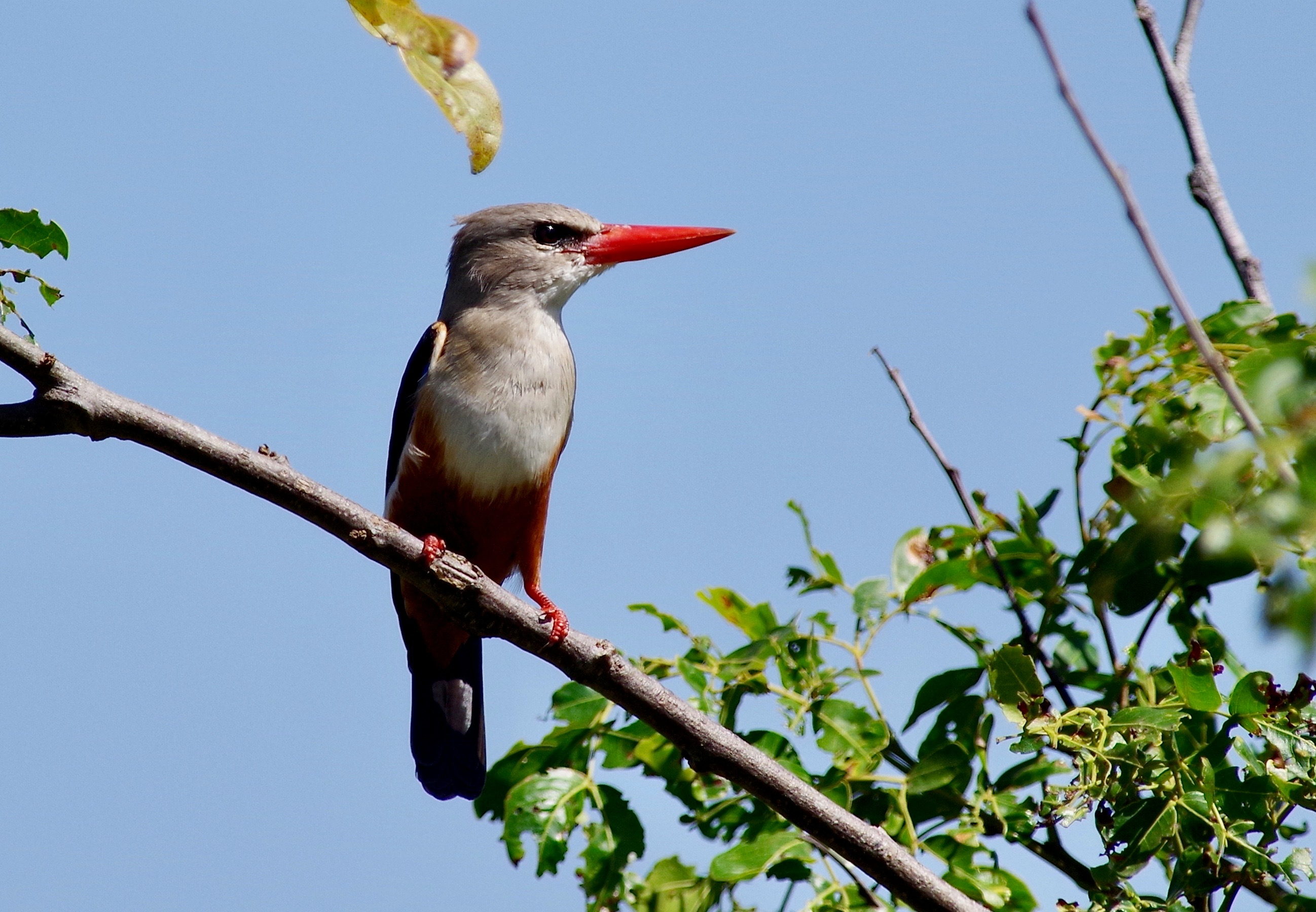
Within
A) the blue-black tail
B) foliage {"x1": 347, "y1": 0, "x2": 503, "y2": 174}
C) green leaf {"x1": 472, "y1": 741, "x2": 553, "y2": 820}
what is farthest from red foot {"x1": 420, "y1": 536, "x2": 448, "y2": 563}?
the blue-black tail

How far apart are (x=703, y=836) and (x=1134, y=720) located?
4.02 feet

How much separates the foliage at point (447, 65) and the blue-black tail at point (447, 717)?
2.79 metres

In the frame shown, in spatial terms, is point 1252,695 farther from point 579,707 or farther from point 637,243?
point 637,243

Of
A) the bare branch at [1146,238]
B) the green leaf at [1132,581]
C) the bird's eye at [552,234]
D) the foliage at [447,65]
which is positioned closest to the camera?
the bare branch at [1146,238]

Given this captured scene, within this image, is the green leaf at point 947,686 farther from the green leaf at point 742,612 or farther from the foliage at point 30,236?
the foliage at point 30,236

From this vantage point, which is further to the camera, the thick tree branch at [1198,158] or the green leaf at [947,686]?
the green leaf at [947,686]

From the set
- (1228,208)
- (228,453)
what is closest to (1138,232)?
(1228,208)

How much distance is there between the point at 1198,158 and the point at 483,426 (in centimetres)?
252

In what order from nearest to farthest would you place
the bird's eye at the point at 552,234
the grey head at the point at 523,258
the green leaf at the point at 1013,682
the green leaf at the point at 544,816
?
1. the green leaf at the point at 1013,682
2. the green leaf at the point at 544,816
3. the grey head at the point at 523,258
4. the bird's eye at the point at 552,234

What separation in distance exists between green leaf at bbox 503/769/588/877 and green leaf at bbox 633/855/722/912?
0.77ft

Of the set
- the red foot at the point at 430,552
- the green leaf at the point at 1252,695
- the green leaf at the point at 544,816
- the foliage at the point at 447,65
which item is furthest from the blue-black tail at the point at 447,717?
the foliage at the point at 447,65

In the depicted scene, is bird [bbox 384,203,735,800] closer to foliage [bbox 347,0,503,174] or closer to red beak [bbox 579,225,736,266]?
red beak [bbox 579,225,736,266]

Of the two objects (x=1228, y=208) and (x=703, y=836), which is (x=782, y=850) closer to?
(x=703, y=836)

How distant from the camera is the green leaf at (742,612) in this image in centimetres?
323
